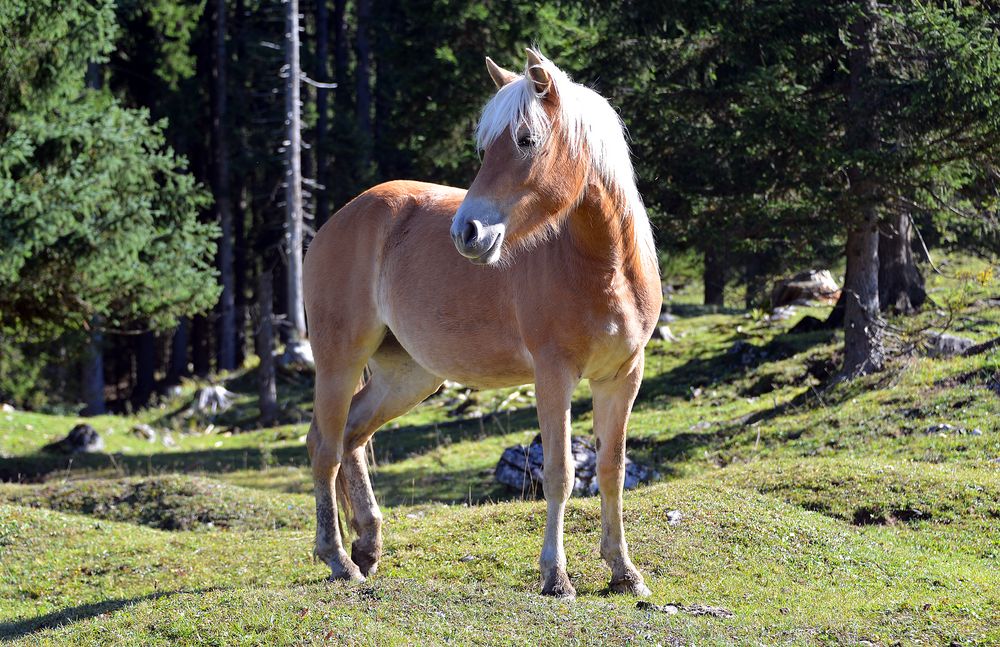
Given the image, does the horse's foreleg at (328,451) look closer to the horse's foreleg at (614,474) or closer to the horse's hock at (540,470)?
the horse's foreleg at (614,474)

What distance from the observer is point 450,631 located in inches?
201

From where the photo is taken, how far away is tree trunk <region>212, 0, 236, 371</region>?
27.4 metres

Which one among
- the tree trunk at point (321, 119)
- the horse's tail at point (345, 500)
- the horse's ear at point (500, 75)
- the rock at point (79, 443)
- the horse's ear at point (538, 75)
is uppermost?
the tree trunk at point (321, 119)

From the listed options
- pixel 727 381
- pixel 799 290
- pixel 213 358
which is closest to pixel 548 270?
pixel 727 381

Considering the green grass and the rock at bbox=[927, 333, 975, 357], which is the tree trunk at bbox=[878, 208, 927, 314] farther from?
the rock at bbox=[927, 333, 975, 357]

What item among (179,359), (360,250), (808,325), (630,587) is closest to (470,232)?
(360,250)

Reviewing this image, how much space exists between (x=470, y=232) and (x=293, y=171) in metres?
21.6

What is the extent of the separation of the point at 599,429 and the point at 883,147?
8538mm

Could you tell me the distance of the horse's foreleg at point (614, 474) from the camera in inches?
238

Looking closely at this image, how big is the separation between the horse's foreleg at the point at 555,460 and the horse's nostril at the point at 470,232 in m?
1.11

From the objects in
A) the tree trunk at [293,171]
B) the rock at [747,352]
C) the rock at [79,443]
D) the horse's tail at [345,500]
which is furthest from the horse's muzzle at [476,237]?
the tree trunk at [293,171]

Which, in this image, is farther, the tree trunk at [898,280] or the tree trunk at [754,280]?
the tree trunk at [898,280]

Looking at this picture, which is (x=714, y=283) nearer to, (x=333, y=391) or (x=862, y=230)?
(x=862, y=230)

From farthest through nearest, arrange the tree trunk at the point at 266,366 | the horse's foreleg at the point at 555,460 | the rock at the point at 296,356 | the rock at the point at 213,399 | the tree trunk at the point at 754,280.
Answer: the rock at the point at 296,356
the rock at the point at 213,399
the tree trunk at the point at 266,366
the tree trunk at the point at 754,280
the horse's foreleg at the point at 555,460
